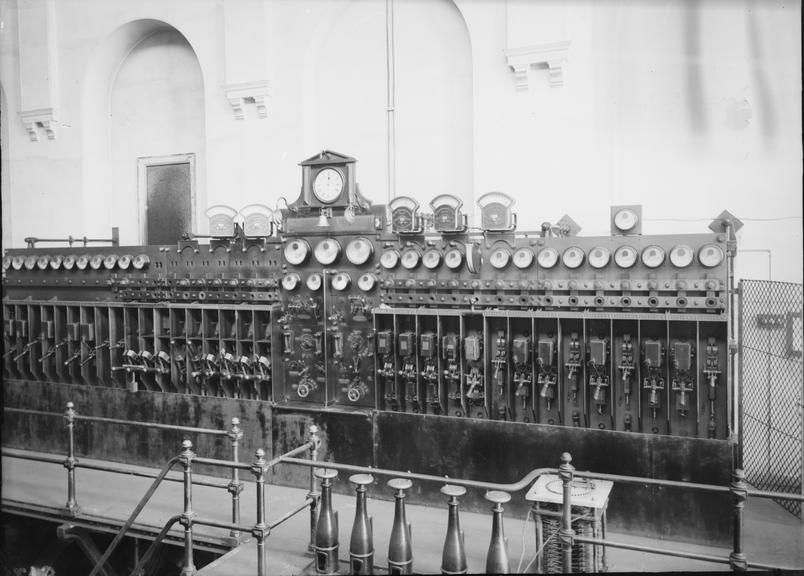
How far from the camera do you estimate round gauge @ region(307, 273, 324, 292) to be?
6.62 m

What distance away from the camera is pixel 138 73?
29.6ft

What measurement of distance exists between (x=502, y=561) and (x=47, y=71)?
27.0ft

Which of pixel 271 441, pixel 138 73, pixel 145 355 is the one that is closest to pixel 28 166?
pixel 138 73

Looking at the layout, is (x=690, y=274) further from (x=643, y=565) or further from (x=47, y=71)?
(x=47, y=71)

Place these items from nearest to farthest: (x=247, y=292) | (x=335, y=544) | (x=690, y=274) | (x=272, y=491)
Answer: (x=335, y=544), (x=690, y=274), (x=272, y=491), (x=247, y=292)

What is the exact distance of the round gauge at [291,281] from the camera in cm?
672

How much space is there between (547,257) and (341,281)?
198 cm

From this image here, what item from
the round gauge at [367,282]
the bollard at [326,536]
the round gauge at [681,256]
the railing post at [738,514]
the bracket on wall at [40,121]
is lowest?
the bollard at [326,536]

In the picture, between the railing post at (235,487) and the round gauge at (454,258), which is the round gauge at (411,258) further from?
the railing post at (235,487)

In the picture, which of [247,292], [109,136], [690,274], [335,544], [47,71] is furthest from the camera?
[109,136]

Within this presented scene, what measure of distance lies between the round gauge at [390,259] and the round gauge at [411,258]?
0.08 m

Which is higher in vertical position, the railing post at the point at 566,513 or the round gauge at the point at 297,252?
the round gauge at the point at 297,252

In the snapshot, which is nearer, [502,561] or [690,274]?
[502,561]

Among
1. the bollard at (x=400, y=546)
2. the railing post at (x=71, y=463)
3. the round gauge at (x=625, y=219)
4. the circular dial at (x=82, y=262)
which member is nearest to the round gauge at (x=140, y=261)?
the circular dial at (x=82, y=262)
